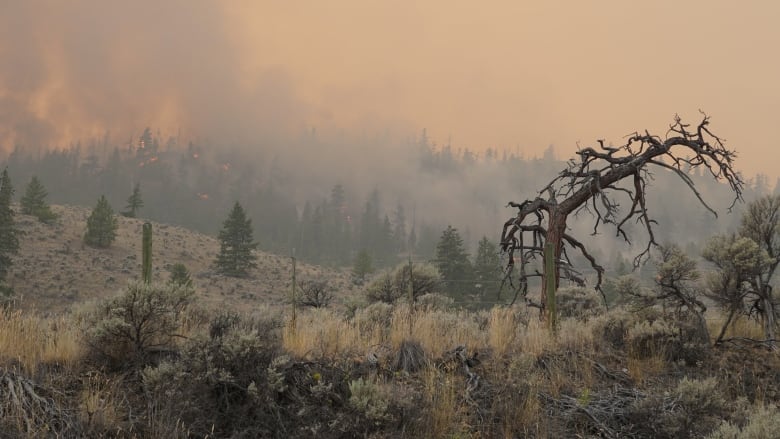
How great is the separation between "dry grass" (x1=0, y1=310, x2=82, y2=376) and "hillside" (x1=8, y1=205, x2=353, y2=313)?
26586mm

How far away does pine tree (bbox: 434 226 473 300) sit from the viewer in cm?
4228

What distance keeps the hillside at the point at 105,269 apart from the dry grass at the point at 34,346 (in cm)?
2659

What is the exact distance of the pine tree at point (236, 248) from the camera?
170ft

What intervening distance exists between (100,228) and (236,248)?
13.9m

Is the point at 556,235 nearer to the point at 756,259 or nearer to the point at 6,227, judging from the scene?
the point at 756,259

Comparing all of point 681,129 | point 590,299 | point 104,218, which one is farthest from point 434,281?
point 104,218

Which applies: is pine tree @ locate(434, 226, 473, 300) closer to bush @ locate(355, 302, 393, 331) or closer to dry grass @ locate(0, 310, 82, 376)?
bush @ locate(355, 302, 393, 331)

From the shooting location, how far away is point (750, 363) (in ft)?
25.7

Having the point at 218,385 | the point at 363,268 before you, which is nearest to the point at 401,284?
the point at 218,385

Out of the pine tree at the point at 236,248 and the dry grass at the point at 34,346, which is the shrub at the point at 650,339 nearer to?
the dry grass at the point at 34,346

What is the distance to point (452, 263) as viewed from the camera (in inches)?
1706

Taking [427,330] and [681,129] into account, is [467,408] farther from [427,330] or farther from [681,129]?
[681,129]

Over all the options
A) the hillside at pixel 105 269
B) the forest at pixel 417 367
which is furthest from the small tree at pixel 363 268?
the forest at pixel 417 367

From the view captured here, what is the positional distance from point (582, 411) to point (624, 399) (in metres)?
0.94
